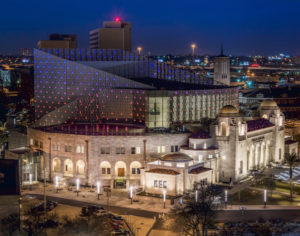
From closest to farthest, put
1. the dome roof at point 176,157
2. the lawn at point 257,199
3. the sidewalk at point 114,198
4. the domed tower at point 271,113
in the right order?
the sidewalk at point 114,198 < the lawn at point 257,199 < the dome roof at point 176,157 < the domed tower at point 271,113

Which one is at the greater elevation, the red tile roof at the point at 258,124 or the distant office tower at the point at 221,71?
the distant office tower at the point at 221,71

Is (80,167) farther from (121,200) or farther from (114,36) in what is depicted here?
(114,36)

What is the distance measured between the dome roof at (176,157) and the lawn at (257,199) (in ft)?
29.5

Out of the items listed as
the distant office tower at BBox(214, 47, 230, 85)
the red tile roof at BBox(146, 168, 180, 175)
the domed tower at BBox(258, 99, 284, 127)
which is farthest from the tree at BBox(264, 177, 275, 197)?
the distant office tower at BBox(214, 47, 230, 85)

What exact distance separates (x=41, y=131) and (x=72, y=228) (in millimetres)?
39373

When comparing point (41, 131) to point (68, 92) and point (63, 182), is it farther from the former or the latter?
point (68, 92)

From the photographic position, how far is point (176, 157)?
77.5m

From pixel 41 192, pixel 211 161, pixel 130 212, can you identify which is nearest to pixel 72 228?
pixel 130 212

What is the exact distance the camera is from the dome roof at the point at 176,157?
77.4 meters

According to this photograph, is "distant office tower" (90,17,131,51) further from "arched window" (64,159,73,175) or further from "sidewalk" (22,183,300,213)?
"sidewalk" (22,183,300,213)

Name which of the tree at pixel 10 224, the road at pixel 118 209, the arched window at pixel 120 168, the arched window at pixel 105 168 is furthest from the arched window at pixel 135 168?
the tree at pixel 10 224

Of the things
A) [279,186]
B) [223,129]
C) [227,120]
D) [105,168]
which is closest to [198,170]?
[223,129]

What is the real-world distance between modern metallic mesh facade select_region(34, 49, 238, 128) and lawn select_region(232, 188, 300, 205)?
2588cm

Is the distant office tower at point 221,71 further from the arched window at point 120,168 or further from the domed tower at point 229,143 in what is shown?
the arched window at point 120,168
